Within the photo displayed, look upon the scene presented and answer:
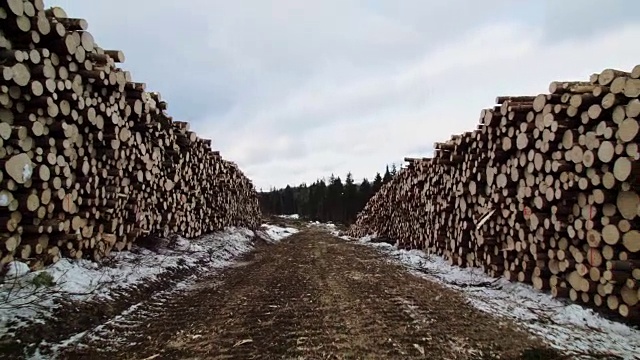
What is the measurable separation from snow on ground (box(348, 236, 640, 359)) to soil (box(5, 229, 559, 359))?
11.6 inches

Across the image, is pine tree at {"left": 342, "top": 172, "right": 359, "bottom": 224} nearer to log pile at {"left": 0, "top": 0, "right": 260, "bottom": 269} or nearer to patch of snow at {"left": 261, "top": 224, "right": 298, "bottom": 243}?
patch of snow at {"left": 261, "top": 224, "right": 298, "bottom": 243}

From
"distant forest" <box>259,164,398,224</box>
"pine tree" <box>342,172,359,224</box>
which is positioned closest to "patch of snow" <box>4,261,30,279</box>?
"distant forest" <box>259,164,398,224</box>

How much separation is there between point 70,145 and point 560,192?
24.4 ft

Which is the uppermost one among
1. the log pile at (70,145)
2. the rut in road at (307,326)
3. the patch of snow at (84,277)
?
the log pile at (70,145)

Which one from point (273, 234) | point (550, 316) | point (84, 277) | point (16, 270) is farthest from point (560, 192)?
point (273, 234)

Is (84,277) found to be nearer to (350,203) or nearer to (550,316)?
(550,316)

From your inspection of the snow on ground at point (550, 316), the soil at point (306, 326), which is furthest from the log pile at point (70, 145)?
the snow on ground at point (550, 316)

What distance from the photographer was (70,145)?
619 cm

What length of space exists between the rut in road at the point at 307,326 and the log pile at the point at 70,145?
1.74 metres

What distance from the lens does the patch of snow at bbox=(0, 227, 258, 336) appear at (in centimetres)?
425

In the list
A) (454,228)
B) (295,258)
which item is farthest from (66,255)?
(454,228)

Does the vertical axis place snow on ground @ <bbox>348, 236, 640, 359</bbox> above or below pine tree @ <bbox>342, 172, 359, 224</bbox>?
below

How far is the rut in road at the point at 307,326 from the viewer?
404 cm

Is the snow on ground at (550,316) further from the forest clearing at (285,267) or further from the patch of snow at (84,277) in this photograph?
the patch of snow at (84,277)
